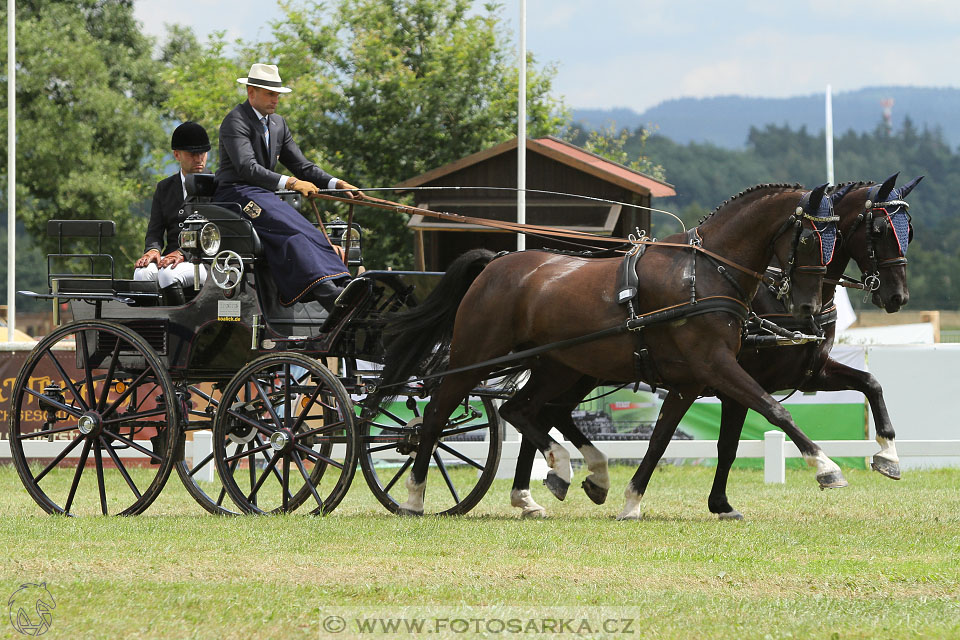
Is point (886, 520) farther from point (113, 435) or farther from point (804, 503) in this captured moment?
point (113, 435)

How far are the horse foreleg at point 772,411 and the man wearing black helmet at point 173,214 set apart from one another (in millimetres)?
A: 3757

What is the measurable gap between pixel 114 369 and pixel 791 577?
501 centimetres

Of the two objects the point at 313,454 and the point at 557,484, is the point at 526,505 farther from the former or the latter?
the point at 313,454

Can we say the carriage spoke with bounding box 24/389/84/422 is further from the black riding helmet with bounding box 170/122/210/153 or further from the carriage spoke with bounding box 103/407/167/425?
the black riding helmet with bounding box 170/122/210/153

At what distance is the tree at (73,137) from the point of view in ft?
115

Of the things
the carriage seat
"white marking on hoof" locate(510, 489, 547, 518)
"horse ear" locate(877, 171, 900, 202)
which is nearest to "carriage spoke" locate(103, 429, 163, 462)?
the carriage seat

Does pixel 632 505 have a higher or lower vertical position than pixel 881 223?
lower

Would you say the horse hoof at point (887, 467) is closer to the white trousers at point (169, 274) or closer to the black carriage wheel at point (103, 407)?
the black carriage wheel at point (103, 407)

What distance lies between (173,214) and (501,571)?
475 cm

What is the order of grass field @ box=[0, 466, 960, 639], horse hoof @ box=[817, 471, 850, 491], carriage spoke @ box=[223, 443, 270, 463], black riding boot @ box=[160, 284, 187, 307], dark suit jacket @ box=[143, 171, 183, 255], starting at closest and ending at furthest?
grass field @ box=[0, 466, 960, 639] < horse hoof @ box=[817, 471, 850, 491] < carriage spoke @ box=[223, 443, 270, 463] < black riding boot @ box=[160, 284, 187, 307] < dark suit jacket @ box=[143, 171, 183, 255]

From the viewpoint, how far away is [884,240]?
816cm

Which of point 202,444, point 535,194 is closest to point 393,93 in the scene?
point 535,194

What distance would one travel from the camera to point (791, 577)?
5.84 meters

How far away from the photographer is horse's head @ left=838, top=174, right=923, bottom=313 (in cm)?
814
